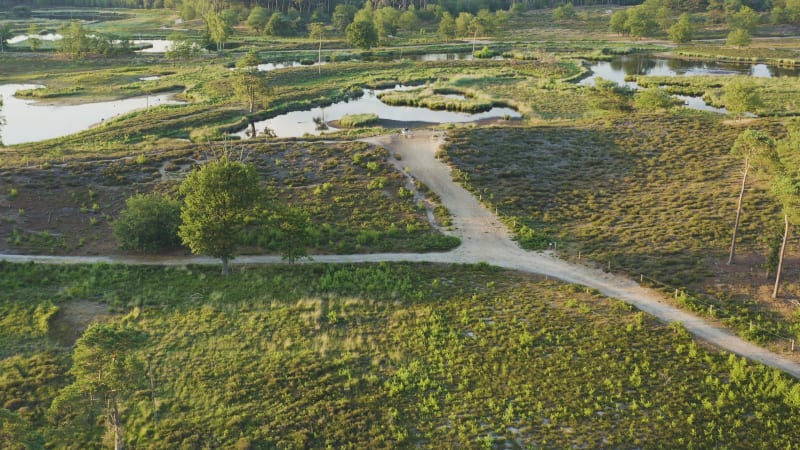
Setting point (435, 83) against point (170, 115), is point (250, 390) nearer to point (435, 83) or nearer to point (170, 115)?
point (170, 115)

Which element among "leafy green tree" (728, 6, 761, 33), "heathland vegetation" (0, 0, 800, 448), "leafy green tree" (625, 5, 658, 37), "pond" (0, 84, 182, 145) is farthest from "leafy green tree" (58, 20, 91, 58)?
"leafy green tree" (728, 6, 761, 33)

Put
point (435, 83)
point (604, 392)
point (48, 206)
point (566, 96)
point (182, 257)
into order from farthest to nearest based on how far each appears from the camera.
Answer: point (435, 83), point (566, 96), point (48, 206), point (182, 257), point (604, 392)

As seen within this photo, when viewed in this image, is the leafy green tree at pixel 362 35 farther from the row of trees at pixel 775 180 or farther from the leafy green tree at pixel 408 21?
the row of trees at pixel 775 180

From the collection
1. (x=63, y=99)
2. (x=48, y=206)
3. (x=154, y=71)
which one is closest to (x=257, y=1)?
(x=154, y=71)

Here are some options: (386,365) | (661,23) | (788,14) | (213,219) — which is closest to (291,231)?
(213,219)

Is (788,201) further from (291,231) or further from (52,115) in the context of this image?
(52,115)

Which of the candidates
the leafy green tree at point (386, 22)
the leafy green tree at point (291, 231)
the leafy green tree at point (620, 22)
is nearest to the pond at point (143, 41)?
the leafy green tree at point (386, 22)

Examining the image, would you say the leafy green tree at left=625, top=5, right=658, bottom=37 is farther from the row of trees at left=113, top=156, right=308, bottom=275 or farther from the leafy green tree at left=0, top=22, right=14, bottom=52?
the leafy green tree at left=0, top=22, right=14, bottom=52
